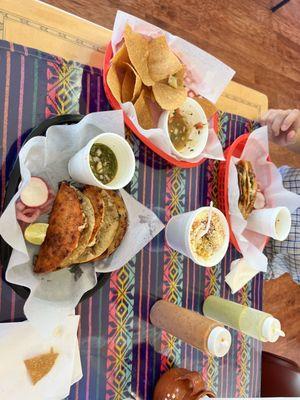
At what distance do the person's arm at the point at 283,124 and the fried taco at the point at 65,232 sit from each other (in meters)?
0.88

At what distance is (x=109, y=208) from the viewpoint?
3.40ft

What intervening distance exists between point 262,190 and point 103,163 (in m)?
0.72

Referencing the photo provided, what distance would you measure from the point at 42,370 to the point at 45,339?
0.08 m

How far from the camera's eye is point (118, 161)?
1016 mm

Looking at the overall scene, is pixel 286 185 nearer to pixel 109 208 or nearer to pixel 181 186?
pixel 181 186

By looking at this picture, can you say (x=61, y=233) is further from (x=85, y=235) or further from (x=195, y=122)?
(x=195, y=122)

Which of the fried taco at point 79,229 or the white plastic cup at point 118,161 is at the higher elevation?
the white plastic cup at point 118,161

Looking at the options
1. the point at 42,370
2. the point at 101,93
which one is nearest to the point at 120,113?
the point at 101,93

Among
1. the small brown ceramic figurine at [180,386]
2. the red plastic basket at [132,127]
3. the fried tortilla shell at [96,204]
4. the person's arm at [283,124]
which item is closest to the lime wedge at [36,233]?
the fried tortilla shell at [96,204]

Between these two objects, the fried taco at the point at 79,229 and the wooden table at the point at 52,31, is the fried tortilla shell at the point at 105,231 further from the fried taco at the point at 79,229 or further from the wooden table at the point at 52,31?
the wooden table at the point at 52,31

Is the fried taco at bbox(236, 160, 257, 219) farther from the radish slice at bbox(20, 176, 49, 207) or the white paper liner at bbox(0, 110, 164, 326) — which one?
the radish slice at bbox(20, 176, 49, 207)

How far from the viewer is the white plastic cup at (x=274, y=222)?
130cm

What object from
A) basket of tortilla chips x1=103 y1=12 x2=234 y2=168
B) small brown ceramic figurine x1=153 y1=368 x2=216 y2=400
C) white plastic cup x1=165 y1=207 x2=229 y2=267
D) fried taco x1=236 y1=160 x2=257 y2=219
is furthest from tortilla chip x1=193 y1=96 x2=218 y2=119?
small brown ceramic figurine x1=153 y1=368 x2=216 y2=400

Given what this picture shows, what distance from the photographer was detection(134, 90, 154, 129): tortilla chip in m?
1.11
